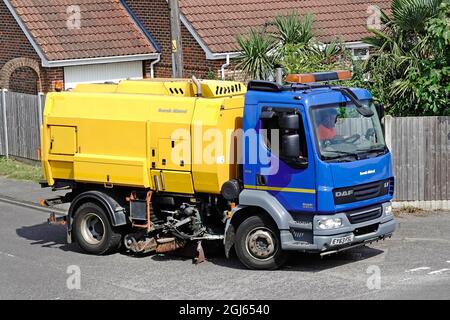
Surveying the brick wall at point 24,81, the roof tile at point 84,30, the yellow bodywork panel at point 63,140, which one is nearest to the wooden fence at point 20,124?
the brick wall at point 24,81

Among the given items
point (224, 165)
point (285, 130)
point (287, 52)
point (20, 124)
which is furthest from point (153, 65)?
point (285, 130)

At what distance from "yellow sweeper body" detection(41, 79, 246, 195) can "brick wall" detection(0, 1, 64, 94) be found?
1043 cm

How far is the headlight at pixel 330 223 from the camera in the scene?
41.5 ft

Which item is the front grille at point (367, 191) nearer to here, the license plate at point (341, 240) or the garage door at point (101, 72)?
the license plate at point (341, 240)

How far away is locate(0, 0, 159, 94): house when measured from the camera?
1000 inches

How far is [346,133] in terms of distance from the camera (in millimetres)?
13062

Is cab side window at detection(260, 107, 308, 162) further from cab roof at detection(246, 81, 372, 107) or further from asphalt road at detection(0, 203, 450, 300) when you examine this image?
asphalt road at detection(0, 203, 450, 300)

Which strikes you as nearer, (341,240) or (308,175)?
(308,175)

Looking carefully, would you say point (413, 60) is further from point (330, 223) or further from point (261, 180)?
point (330, 223)

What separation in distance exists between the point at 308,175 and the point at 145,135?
2.73m

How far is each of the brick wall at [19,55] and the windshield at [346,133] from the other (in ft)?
44.5

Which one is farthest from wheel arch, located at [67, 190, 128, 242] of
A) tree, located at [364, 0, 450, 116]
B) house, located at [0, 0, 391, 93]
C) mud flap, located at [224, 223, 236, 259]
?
house, located at [0, 0, 391, 93]

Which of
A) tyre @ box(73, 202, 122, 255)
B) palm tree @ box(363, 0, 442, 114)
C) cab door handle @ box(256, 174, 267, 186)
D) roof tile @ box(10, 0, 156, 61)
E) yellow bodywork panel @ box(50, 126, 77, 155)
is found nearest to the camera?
cab door handle @ box(256, 174, 267, 186)

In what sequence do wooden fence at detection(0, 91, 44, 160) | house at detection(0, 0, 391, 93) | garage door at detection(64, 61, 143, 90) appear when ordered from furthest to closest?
garage door at detection(64, 61, 143, 90) → house at detection(0, 0, 391, 93) → wooden fence at detection(0, 91, 44, 160)
